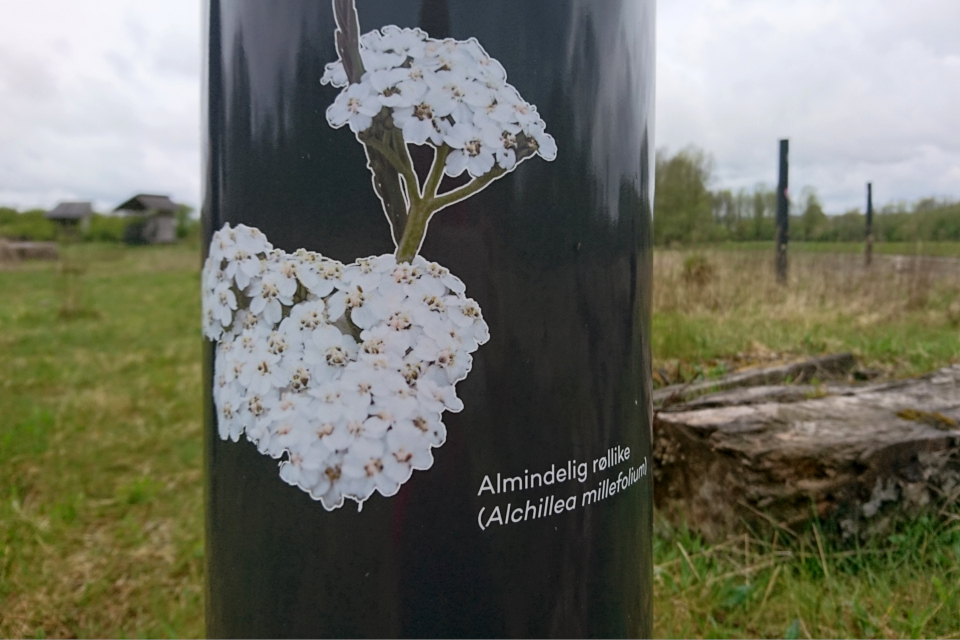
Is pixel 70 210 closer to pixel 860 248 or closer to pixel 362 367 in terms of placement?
pixel 860 248

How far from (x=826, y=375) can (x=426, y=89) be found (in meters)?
3.52

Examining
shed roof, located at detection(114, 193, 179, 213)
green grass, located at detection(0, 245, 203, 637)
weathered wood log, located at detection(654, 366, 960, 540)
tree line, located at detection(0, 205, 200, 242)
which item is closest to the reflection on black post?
weathered wood log, located at detection(654, 366, 960, 540)

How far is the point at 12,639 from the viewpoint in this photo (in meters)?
2.46

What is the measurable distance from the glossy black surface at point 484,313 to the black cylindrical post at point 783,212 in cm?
568

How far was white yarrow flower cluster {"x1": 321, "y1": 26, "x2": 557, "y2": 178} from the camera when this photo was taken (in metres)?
1.30

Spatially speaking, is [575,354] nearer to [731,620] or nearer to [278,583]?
[278,583]

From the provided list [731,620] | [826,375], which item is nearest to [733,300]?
[826,375]

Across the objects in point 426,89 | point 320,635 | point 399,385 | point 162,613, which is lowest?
point 162,613

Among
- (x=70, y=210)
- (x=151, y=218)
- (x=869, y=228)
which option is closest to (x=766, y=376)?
(x=869, y=228)

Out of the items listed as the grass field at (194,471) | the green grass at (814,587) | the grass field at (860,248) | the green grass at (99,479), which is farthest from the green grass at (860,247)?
the green grass at (99,479)

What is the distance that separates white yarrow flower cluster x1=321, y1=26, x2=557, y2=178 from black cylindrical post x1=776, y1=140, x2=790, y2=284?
234 inches

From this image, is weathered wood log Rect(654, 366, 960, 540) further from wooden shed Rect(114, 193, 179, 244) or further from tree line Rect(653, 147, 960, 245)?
wooden shed Rect(114, 193, 179, 244)

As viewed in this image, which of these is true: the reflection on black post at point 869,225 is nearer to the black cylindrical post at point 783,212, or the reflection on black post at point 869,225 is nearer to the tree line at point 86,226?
the black cylindrical post at point 783,212

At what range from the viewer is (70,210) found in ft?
92.4
